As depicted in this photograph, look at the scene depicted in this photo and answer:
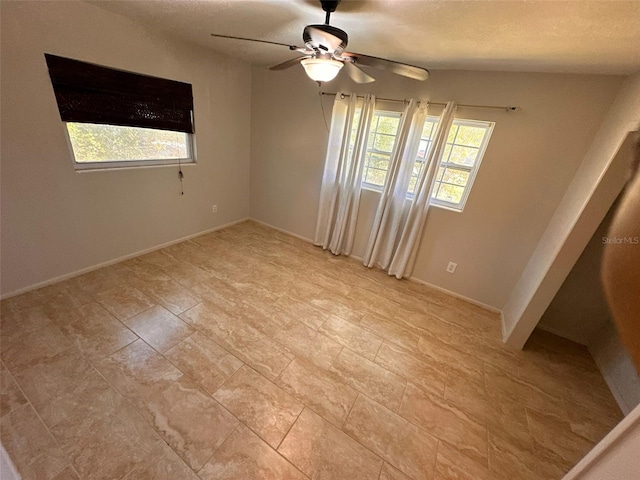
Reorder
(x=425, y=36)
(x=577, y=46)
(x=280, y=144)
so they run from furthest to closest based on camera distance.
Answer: (x=280, y=144) → (x=425, y=36) → (x=577, y=46)

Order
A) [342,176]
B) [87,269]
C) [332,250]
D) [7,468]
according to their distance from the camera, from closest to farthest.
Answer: [7,468] → [87,269] → [342,176] → [332,250]

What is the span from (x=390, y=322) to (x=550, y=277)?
4.31ft

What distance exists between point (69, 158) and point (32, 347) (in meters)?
1.50

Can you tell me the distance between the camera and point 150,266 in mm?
2646

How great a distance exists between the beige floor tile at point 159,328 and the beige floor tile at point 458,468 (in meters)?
1.85

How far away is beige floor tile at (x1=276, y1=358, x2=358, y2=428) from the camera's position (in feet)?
4.95

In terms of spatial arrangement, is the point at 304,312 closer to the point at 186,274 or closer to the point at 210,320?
the point at 210,320

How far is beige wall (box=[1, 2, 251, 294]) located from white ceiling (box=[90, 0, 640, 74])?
0.29 m

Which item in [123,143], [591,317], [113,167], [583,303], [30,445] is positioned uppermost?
[123,143]

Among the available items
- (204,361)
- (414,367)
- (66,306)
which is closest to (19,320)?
(66,306)

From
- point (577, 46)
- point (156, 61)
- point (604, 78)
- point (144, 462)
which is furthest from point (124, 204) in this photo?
point (604, 78)

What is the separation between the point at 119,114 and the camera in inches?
89.3

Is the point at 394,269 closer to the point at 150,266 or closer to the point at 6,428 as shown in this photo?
the point at 150,266

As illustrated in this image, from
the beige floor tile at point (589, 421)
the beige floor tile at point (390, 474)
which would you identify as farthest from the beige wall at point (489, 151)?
the beige floor tile at point (390, 474)
